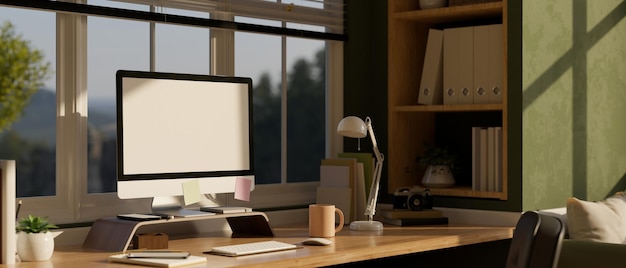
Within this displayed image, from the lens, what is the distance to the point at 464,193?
13.3 feet

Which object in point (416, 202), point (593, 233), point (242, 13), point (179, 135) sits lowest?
point (593, 233)

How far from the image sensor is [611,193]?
15.1 feet

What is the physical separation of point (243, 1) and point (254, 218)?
92 centimetres

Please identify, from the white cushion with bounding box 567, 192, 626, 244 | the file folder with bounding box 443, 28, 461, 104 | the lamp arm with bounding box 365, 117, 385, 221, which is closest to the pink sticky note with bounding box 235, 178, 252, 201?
the lamp arm with bounding box 365, 117, 385, 221

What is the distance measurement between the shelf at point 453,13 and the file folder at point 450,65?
0.27 ft

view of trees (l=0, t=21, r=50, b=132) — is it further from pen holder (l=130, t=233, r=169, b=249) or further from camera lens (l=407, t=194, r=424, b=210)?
camera lens (l=407, t=194, r=424, b=210)

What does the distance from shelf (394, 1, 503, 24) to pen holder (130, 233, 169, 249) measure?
165cm

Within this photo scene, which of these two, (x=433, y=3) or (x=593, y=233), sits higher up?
(x=433, y=3)

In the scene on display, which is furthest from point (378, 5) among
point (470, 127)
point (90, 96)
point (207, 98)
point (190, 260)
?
point (190, 260)

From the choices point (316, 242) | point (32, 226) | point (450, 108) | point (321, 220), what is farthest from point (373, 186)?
point (32, 226)

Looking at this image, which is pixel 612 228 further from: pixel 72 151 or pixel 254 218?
pixel 72 151

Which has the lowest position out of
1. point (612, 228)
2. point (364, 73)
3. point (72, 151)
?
point (612, 228)

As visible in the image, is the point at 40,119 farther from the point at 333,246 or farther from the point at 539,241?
the point at 539,241

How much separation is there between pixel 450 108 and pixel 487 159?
27 cm
